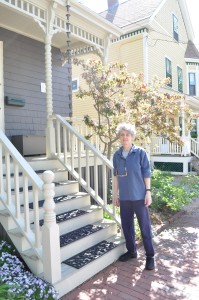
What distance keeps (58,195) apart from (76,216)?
27.1 inches

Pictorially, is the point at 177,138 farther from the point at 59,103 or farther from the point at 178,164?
the point at 178,164

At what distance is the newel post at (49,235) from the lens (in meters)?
2.80

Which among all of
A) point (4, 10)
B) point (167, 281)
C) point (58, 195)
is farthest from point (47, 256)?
point (4, 10)

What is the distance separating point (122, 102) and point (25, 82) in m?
2.62

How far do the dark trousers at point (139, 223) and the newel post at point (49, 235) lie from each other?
41.6 inches

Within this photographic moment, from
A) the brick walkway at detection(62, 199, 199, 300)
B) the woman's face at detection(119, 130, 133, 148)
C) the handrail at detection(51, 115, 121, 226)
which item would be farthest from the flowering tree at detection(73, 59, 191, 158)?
the brick walkway at detection(62, 199, 199, 300)

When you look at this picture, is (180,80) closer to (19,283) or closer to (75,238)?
(75,238)

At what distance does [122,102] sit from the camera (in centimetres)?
550

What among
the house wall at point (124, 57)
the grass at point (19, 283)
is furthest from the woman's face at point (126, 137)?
the house wall at point (124, 57)

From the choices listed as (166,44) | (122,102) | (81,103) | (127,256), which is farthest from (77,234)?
(166,44)

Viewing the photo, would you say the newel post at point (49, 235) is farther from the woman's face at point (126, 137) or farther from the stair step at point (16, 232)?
the woman's face at point (126, 137)

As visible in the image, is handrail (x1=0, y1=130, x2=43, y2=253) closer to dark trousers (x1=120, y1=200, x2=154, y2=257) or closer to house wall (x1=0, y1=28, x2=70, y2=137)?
dark trousers (x1=120, y1=200, x2=154, y2=257)

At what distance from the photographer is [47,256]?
2.84 m

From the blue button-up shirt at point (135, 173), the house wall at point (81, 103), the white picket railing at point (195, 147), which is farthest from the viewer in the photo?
the house wall at point (81, 103)
